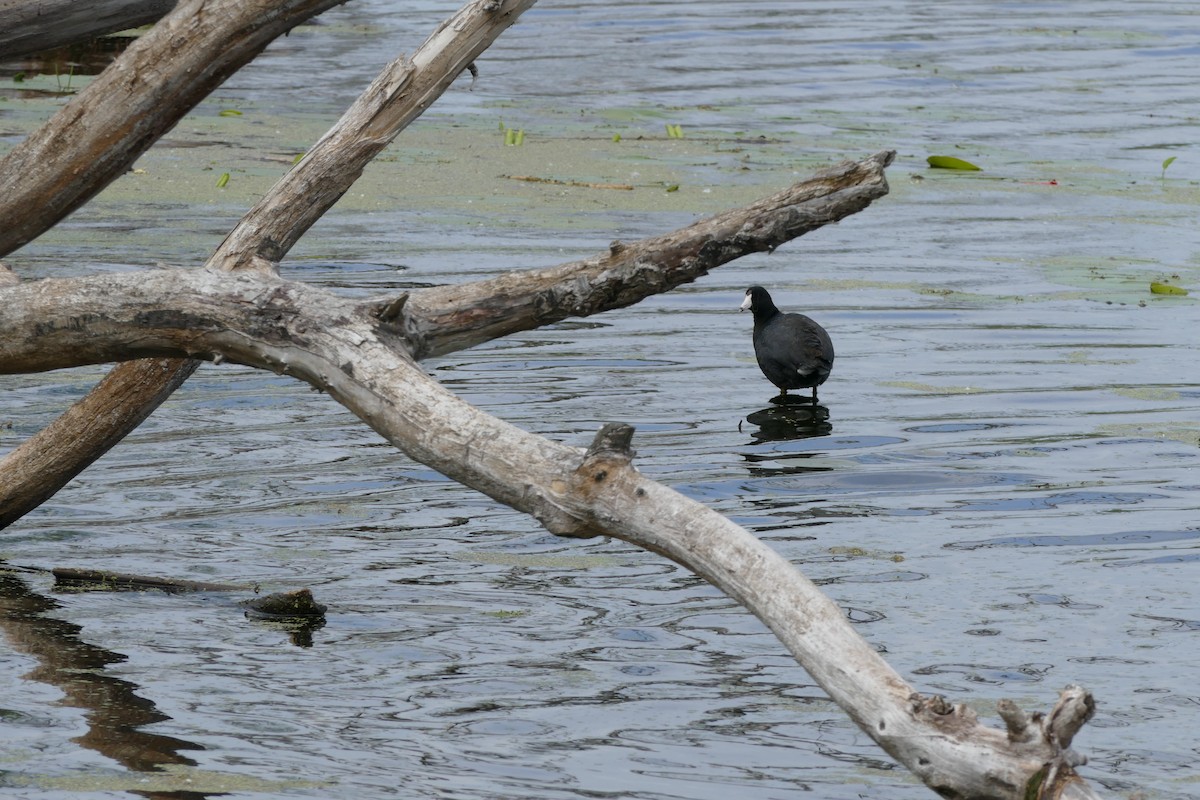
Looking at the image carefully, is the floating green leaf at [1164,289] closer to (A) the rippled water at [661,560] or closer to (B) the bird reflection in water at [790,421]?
(A) the rippled water at [661,560]

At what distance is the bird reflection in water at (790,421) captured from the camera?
7531 millimetres

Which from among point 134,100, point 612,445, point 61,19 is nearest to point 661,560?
point 134,100

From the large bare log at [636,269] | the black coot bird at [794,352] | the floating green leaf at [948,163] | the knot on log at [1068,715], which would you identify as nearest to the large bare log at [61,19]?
the large bare log at [636,269]

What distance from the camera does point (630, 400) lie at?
786 cm

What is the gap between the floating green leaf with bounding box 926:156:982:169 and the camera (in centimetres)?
1230

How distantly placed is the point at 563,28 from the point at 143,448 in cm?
1205

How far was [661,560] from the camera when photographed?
19.7 ft

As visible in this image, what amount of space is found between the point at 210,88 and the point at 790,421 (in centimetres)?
362

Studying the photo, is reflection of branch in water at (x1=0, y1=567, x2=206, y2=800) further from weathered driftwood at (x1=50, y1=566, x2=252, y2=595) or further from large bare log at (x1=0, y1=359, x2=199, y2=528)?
large bare log at (x1=0, y1=359, x2=199, y2=528)

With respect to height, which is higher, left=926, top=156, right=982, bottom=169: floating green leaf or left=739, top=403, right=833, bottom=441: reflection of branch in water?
left=926, top=156, right=982, bottom=169: floating green leaf

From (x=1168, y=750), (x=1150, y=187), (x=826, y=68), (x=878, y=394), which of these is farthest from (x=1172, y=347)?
(x=826, y=68)

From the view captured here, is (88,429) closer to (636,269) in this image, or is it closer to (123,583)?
(123,583)

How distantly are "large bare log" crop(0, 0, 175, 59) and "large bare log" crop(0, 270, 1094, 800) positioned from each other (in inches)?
78.0

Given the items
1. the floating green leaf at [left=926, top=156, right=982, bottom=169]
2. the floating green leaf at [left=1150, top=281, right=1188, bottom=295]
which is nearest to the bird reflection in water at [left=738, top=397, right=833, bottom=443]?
the floating green leaf at [left=1150, top=281, right=1188, bottom=295]
